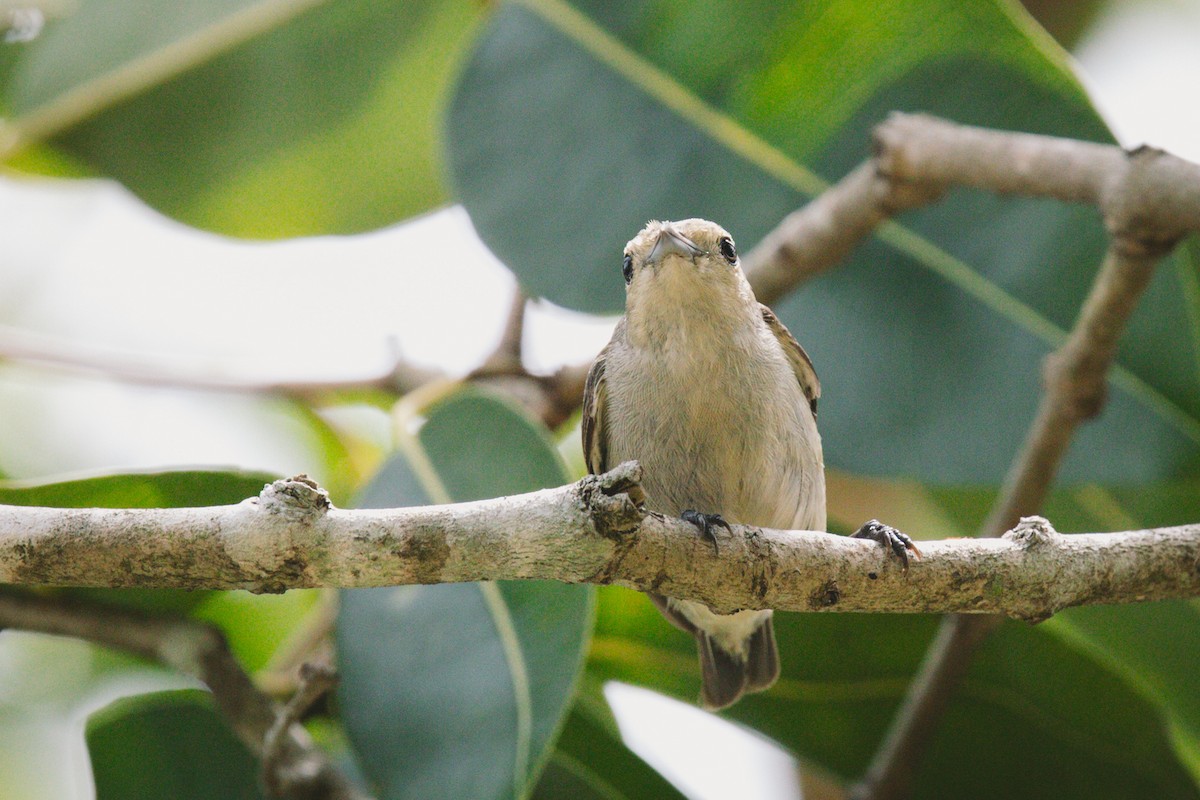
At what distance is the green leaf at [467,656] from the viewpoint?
249cm

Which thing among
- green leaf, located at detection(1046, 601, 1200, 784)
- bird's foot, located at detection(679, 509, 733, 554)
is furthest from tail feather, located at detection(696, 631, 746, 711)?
bird's foot, located at detection(679, 509, 733, 554)

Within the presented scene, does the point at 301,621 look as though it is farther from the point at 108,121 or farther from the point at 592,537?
the point at 592,537

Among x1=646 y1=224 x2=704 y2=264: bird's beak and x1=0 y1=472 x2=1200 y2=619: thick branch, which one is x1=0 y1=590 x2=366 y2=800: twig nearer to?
x1=0 y1=472 x2=1200 y2=619: thick branch

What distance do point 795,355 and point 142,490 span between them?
1614mm

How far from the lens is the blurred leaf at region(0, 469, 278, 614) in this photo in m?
2.33

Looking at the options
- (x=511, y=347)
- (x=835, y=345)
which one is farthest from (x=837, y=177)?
(x=511, y=347)

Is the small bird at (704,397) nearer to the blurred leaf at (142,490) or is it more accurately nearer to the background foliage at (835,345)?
the background foliage at (835,345)

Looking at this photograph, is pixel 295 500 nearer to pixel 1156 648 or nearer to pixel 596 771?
pixel 596 771

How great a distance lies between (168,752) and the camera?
2900 millimetres

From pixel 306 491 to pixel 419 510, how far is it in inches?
6.7

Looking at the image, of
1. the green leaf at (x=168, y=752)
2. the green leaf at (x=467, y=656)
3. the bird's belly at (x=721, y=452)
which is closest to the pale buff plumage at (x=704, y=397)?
the bird's belly at (x=721, y=452)

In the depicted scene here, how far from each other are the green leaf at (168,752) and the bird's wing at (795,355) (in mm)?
1695

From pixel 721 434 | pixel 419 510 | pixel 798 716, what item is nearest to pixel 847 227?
pixel 721 434

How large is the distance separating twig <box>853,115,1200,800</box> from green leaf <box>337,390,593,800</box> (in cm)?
108
